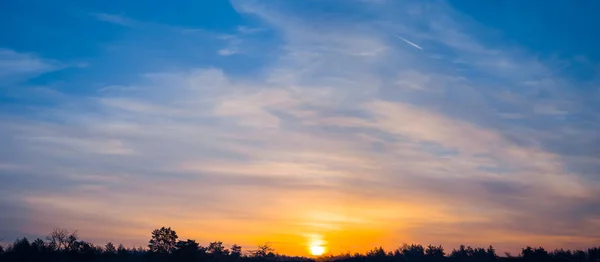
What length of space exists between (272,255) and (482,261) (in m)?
32.2

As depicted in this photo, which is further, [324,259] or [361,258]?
[324,259]

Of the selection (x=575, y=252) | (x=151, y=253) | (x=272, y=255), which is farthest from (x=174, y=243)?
(x=575, y=252)

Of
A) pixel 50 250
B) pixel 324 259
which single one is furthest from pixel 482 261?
pixel 50 250

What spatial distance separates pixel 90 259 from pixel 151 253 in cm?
802

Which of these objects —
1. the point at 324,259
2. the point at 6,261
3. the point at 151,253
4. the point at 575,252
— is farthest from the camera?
the point at 324,259

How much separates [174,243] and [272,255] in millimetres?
17938

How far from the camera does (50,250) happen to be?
8469 cm

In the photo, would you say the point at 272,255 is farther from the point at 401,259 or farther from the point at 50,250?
the point at 50,250

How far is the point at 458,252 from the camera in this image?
93.2 m

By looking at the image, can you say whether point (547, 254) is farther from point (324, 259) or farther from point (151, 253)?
point (151, 253)

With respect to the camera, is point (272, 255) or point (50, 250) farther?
point (272, 255)

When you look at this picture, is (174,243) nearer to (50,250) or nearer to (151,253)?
(151,253)

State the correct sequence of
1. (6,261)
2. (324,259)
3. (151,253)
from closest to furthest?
(6,261), (151,253), (324,259)

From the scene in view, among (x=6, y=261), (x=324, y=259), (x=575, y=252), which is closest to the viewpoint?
(x=6, y=261)
